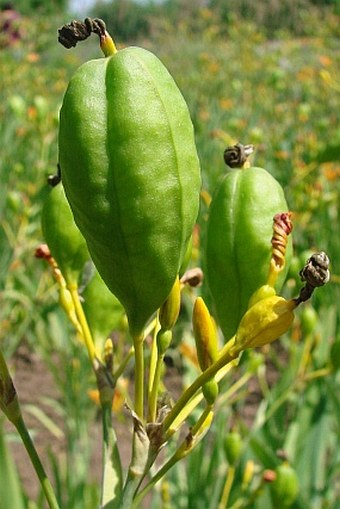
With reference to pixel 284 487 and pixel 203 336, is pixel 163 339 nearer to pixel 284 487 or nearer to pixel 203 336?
pixel 203 336

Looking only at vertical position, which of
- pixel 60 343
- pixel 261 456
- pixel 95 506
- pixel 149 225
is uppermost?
pixel 149 225

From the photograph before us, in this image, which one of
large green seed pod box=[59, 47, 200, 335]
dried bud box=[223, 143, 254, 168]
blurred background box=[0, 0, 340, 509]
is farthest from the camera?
blurred background box=[0, 0, 340, 509]

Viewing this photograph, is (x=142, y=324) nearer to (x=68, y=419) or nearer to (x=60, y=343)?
(x=68, y=419)

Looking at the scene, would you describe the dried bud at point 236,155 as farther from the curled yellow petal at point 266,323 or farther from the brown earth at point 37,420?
the brown earth at point 37,420

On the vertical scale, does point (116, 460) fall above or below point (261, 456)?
above

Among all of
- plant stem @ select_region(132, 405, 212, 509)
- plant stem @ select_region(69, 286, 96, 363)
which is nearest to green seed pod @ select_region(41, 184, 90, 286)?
plant stem @ select_region(69, 286, 96, 363)

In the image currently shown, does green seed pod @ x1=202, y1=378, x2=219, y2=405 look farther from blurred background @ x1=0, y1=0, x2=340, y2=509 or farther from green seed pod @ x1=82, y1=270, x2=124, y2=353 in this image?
blurred background @ x1=0, y1=0, x2=340, y2=509

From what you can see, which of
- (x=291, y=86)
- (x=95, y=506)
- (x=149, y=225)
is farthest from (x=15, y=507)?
(x=291, y=86)
